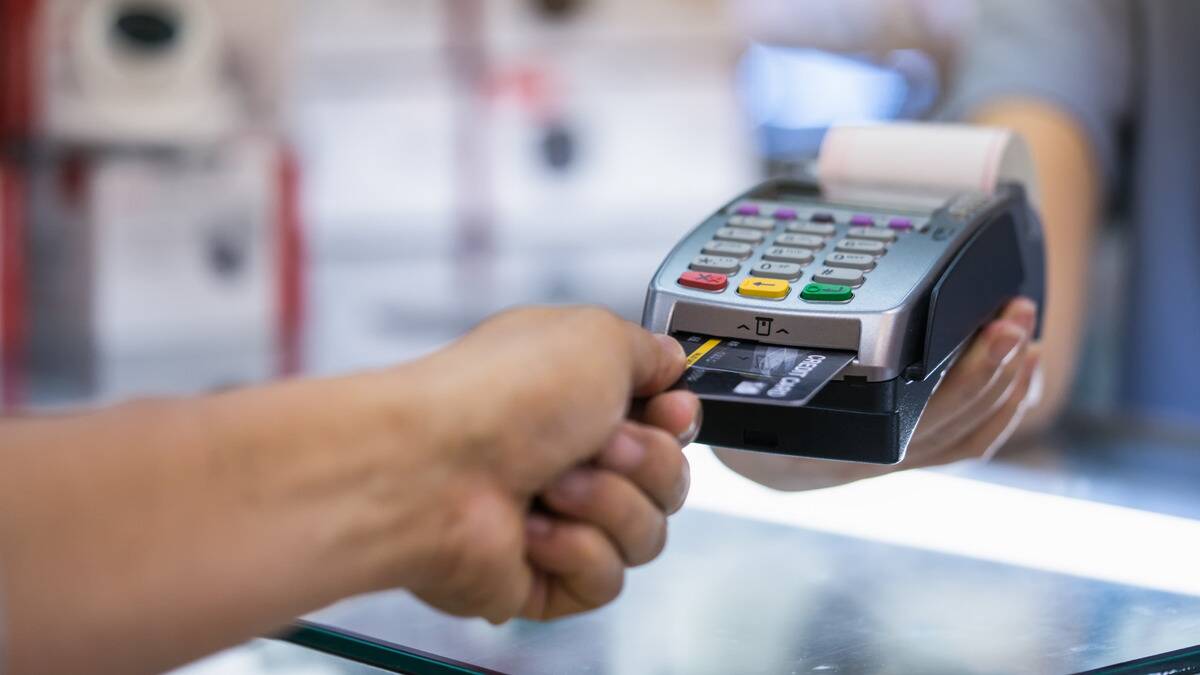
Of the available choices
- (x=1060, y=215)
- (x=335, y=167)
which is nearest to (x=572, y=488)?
(x=1060, y=215)

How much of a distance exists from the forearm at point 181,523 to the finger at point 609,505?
44 millimetres

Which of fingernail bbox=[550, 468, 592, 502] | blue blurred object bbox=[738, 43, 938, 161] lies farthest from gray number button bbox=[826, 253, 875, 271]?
blue blurred object bbox=[738, 43, 938, 161]

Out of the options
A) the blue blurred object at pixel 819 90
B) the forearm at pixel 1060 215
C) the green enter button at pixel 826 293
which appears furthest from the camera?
the blue blurred object at pixel 819 90

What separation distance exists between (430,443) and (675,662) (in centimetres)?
11

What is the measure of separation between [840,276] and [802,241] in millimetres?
32

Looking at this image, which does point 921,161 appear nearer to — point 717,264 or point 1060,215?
point 717,264

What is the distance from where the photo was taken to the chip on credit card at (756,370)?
295mm

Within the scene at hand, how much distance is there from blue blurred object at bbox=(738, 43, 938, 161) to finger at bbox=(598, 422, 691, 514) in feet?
4.06

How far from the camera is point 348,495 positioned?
0.82 feet

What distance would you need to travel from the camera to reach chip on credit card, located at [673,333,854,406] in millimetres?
295

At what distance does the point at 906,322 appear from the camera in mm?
322

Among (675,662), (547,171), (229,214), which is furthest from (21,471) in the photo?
(547,171)

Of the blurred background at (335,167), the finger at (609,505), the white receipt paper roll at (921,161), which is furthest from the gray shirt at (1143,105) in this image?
the finger at (609,505)

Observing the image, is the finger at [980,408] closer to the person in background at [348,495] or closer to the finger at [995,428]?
the finger at [995,428]
